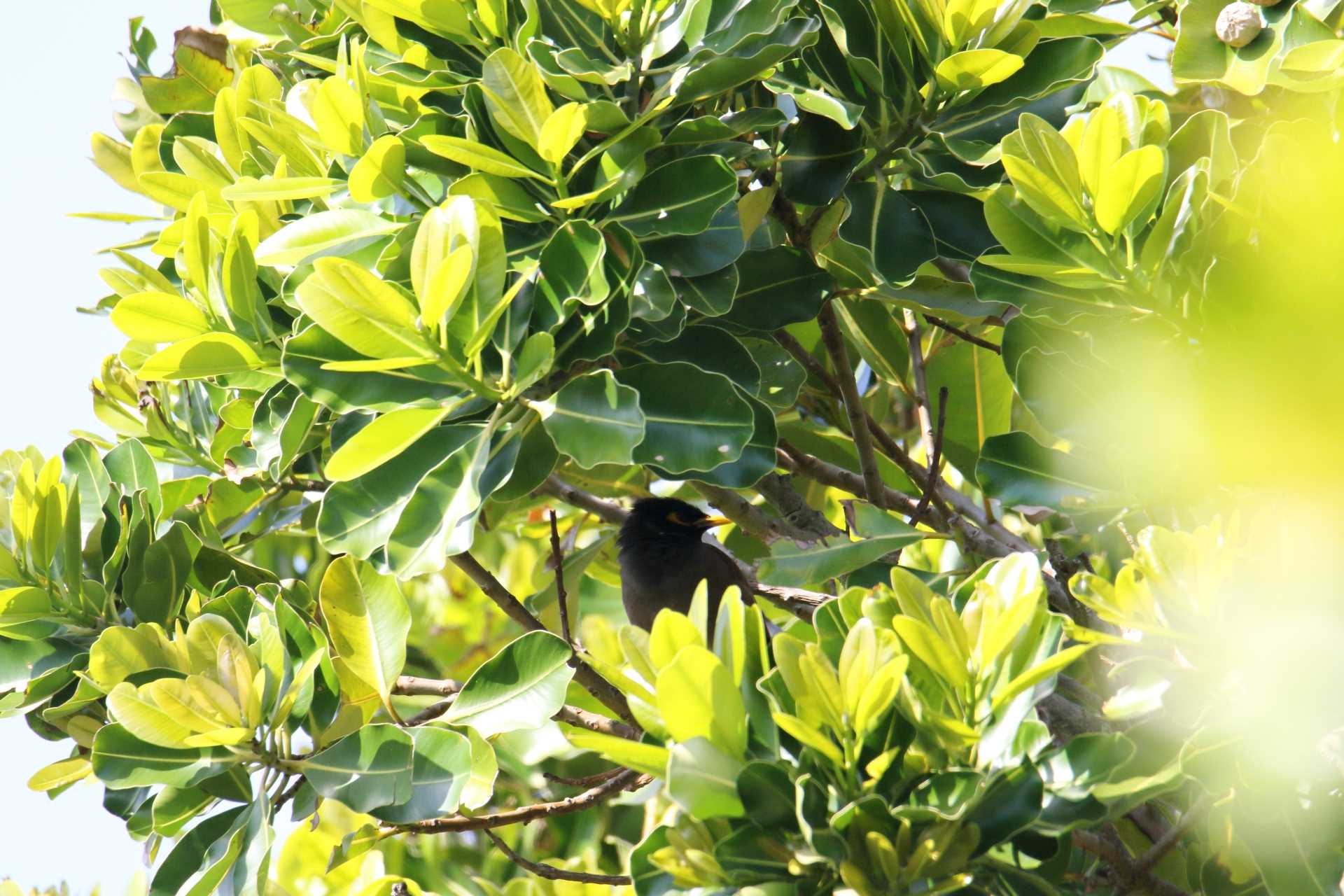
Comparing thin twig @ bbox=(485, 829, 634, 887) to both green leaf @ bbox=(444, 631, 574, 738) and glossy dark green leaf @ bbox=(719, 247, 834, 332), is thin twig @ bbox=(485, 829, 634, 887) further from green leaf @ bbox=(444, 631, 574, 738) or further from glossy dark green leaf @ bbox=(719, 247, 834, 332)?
glossy dark green leaf @ bbox=(719, 247, 834, 332)

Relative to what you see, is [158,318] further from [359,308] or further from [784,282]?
[784,282]

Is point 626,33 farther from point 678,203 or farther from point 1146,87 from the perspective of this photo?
point 1146,87

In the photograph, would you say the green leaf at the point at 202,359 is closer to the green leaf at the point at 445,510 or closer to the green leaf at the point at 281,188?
the green leaf at the point at 281,188

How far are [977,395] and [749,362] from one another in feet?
3.79

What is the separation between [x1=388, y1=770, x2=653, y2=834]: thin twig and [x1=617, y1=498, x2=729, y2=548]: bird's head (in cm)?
221

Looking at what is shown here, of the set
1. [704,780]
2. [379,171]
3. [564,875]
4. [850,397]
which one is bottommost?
[564,875]

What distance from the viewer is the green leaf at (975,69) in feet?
6.78

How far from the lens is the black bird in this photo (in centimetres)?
464

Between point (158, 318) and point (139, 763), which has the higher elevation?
point (158, 318)

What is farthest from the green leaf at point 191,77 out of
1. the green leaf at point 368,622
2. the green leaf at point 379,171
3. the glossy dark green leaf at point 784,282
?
the glossy dark green leaf at point 784,282

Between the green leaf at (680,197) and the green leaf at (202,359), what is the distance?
28.4 inches

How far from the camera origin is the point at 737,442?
193 cm

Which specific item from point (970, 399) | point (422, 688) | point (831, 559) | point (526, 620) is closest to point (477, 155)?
point (831, 559)

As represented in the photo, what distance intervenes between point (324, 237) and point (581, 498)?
1318mm
